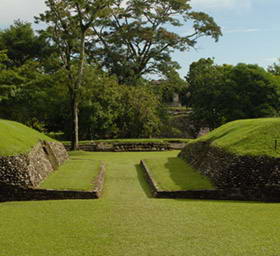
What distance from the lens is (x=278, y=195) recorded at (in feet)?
34.6

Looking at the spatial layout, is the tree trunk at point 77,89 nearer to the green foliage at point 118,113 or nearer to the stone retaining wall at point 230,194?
the green foliage at point 118,113

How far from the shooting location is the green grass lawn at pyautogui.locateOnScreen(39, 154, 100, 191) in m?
11.7

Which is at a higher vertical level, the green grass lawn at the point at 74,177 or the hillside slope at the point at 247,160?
the hillside slope at the point at 247,160

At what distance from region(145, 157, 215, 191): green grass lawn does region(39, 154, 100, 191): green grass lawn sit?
2.30 meters

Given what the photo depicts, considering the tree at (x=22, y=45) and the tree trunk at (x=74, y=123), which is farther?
the tree at (x=22, y=45)

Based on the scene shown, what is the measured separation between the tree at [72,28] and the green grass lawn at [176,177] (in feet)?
33.0

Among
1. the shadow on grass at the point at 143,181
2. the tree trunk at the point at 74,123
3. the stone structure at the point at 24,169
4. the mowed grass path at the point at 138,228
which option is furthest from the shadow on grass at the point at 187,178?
the tree trunk at the point at 74,123

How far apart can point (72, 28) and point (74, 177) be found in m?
15.2

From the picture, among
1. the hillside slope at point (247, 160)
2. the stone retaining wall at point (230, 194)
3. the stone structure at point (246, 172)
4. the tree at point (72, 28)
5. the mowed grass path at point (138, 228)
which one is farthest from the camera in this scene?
the tree at point (72, 28)

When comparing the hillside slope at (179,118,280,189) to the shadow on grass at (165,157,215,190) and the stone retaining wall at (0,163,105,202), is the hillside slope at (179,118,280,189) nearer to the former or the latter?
the shadow on grass at (165,157,215,190)

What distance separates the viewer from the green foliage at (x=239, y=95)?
33.6 m

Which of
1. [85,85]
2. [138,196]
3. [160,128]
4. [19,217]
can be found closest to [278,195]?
[138,196]

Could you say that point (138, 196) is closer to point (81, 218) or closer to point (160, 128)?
point (81, 218)

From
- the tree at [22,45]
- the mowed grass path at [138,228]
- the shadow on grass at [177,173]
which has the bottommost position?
the shadow on grass at [177,173]
